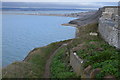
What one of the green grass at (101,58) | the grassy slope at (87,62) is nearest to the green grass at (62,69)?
the grassy slope at (87,62)

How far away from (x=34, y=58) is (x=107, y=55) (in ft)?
35.4

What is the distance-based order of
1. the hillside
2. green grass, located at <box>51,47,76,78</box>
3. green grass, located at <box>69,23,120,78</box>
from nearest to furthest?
green grass, located at <box>69,23,120,78</box> → the hillside → green grass, located at <box>51,47,76,78</box>

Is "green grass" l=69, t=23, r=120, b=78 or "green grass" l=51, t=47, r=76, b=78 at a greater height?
"green grass" l=69, t=23, r=120, b=78

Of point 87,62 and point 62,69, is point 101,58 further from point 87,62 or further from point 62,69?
point 62,69

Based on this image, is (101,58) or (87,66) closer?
(87,66)

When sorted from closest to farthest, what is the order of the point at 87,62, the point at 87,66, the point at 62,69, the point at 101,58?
the point at 87,66, the point at 87,62, the point at 101,58, the point at 62,69

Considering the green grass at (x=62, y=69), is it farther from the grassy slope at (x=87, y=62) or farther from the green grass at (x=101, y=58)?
the green grass at (x=101, y=58)

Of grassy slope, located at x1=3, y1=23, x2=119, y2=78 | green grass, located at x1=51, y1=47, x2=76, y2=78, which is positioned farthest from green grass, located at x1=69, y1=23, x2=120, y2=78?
green grass, located at x1=51, y1=47, x2=76, y2=78

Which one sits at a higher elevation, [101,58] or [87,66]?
[101,58]

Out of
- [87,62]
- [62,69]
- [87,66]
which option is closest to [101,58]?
[87,62]

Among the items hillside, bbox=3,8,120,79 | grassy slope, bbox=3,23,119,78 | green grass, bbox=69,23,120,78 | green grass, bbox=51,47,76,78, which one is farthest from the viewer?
green grass, bbox=51,47,76,78

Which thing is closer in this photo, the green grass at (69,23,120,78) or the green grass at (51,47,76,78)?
the green grass at (69,23,120,78)

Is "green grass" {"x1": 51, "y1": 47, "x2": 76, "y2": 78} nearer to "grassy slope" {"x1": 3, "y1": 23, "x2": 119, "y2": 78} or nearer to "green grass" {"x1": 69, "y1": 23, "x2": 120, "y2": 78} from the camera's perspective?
"grassy slope" {"x1": 3, "y1": 23, "x2": 119, "y2": 78}

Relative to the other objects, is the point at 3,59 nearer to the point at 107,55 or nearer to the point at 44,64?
the point at 44,64
